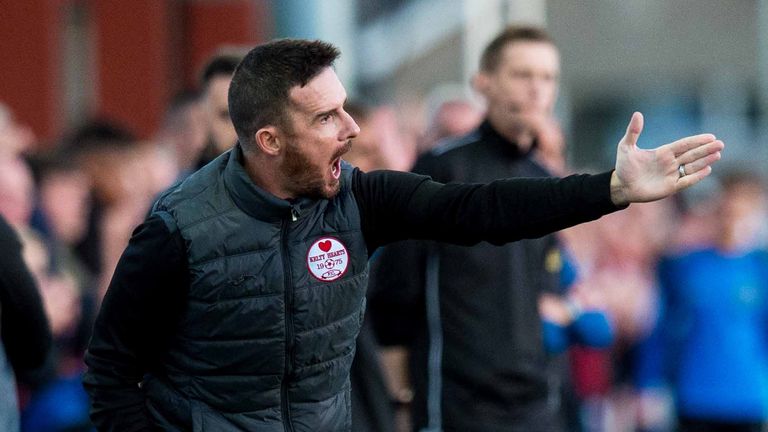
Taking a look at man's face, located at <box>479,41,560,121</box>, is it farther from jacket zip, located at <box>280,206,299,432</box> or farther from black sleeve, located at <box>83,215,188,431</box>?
black sleeve, located at <box>83,215,188,431</box>

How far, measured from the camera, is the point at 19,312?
17.7 ft

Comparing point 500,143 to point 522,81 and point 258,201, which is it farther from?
point 258,201

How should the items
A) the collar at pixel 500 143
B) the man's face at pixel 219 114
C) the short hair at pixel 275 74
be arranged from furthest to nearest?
1. the collar at pixel 500 143
2. the man's face at pixel 219 114
3. the short hair at pixel 275 74

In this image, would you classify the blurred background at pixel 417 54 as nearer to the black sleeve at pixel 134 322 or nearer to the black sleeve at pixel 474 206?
the black sleeve at pixel 474 206

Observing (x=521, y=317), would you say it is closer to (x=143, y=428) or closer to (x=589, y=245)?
(x=143, y=428)

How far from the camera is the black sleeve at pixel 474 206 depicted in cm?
414

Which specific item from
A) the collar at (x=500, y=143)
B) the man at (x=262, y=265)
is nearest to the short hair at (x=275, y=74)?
the man at (x=262, y=265)

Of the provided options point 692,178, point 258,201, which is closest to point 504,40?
point 258,201

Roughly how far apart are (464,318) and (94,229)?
3248 mm

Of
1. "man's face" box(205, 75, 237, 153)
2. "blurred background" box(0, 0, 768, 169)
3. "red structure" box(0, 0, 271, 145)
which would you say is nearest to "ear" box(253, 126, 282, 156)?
"man's face" box(205, 75, 237, 153)

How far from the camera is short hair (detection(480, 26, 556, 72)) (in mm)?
6574

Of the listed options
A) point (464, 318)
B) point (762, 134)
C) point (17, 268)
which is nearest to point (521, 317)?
point (464, 318)

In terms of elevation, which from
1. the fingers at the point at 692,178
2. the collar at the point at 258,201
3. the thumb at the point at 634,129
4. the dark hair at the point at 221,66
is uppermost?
the dark hair at the point at 221,66

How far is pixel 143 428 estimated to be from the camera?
430 centimetres
